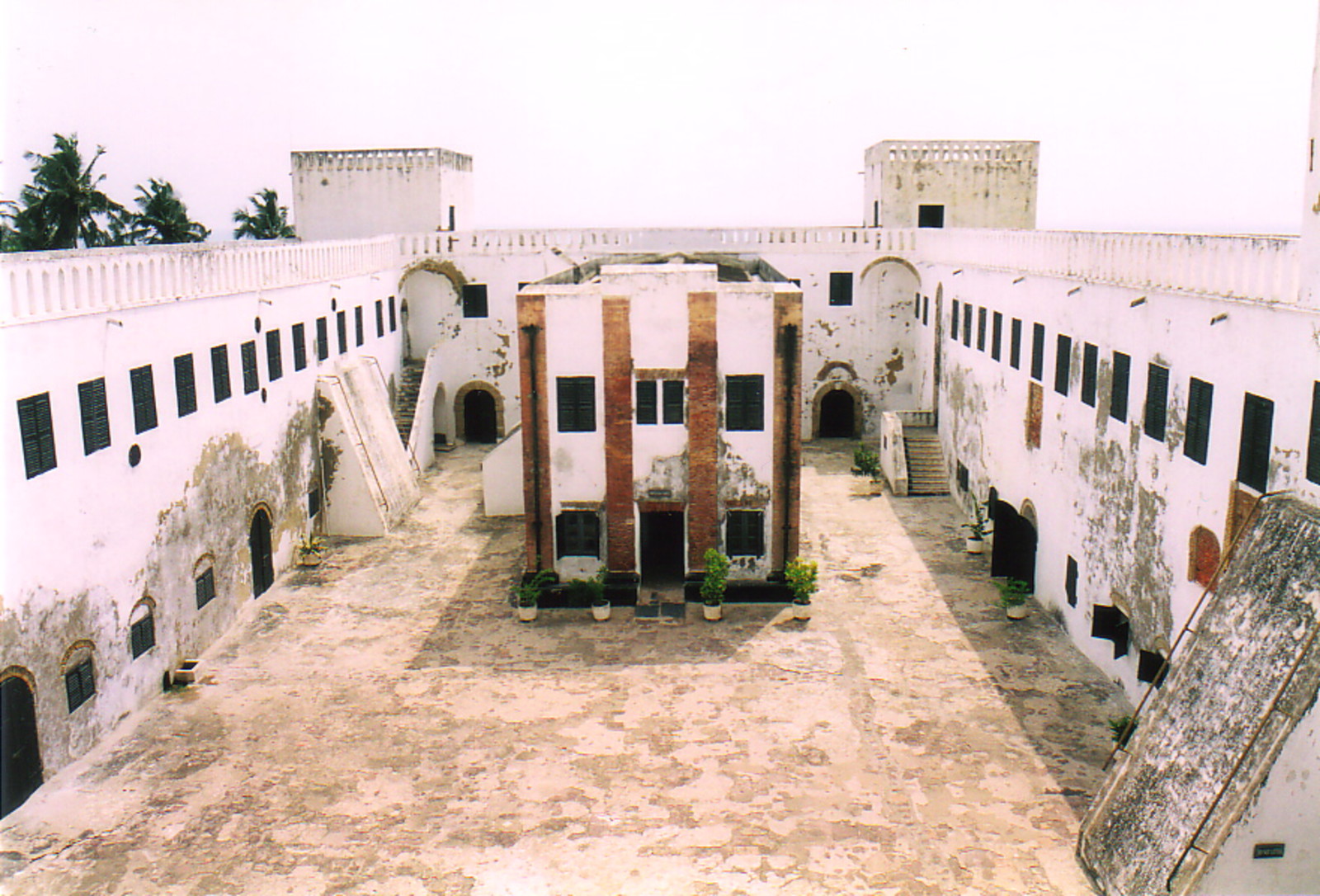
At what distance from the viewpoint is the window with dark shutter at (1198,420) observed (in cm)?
1493

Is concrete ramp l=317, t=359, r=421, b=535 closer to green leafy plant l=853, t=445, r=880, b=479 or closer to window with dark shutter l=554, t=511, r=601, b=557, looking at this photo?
window with dark shutter l=554, t=511, r=601, b=557

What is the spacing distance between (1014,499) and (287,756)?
16236 millimetres

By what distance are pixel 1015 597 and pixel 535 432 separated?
409 inches

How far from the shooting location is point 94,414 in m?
16.1

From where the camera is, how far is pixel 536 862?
1327 cm

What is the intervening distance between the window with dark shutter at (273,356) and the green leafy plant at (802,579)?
12.4 meters

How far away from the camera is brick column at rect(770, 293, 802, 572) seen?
2162 centimetres

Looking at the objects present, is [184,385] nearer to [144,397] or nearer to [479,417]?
[144,397]

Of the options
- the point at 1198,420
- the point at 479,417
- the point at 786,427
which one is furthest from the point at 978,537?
the point at 479,417

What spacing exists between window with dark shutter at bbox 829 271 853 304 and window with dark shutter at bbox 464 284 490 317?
12.2 m

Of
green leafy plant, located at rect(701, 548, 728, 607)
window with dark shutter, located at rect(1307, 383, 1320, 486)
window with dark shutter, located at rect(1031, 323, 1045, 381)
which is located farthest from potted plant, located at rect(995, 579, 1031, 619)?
window with dark shutter, located at rect(1307, 383, 1320, 486)

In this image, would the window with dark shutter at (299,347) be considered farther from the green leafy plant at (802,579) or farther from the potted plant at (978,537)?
the potted plant at (978,537)

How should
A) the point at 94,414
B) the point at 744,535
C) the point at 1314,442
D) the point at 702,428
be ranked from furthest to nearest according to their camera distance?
the point at 744,535
the point at 702,428
the point at 94,414
the point at 1314,442

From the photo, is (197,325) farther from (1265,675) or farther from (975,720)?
(1265,675)
